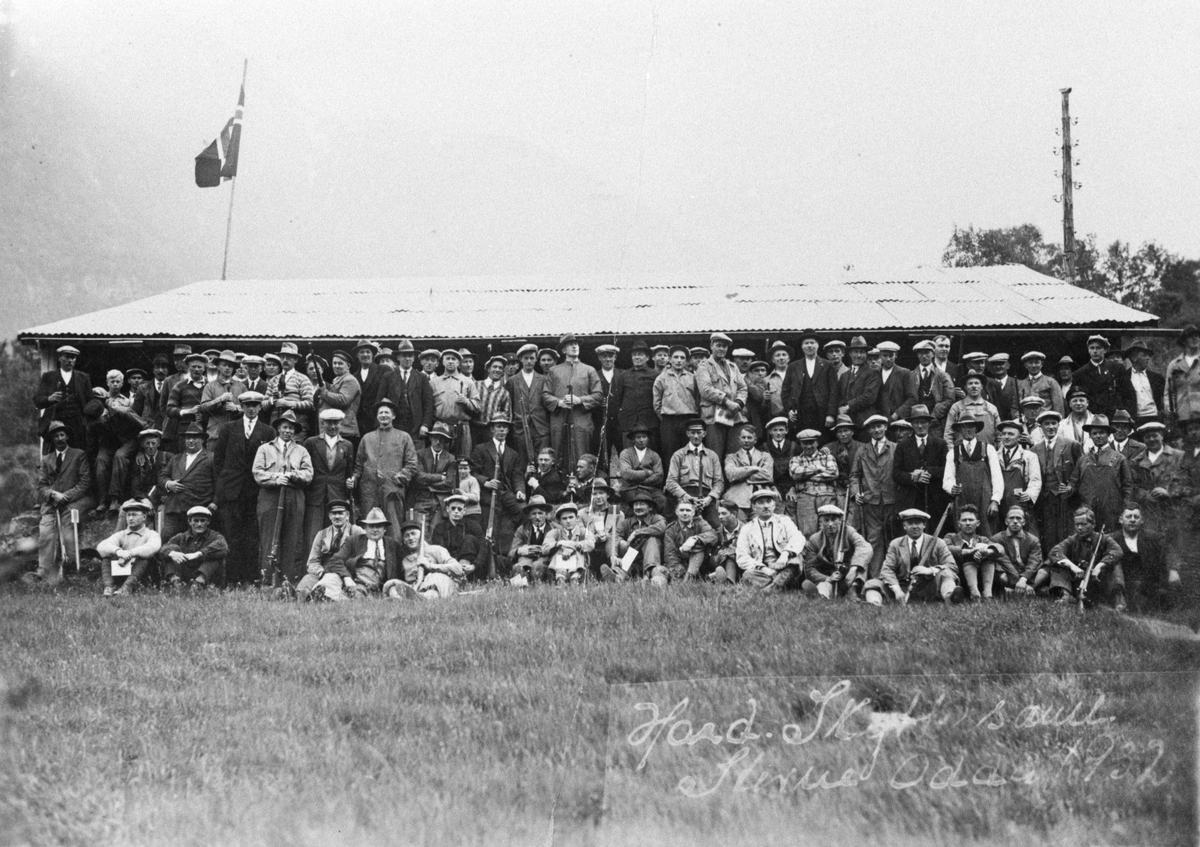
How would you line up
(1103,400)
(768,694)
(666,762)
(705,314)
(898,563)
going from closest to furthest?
(666,762) → (768,694) → (898,563) → (1103,400) → (705,314)

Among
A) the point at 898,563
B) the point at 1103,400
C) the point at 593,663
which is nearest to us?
the point at 593,663

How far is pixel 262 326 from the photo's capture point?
50.4ft

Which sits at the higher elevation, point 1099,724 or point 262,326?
point 262,326

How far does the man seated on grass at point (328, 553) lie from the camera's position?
10117mm

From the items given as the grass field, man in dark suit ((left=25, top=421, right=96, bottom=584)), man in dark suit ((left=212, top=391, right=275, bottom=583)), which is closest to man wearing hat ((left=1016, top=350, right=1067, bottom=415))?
the grass field

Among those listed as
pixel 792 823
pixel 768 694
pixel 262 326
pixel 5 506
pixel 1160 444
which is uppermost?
pixel 262 326

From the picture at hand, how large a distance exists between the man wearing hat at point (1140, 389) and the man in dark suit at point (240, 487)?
32.8 feet

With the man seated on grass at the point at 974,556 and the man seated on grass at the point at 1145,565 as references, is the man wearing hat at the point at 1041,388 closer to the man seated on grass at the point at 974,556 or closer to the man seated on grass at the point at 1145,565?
the man seated on grass at the point at 1145,565

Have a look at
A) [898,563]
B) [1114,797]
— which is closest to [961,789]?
[1114,797]

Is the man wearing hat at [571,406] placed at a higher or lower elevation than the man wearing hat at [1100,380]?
lower

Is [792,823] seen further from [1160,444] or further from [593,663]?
[1160,444]

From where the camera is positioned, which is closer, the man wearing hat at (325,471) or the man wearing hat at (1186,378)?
the man wearing hat at (1186,378)

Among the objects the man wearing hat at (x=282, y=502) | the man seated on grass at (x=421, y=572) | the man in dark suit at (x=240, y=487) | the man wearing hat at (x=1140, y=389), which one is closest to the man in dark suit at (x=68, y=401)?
the man in dark suit at (x=240, y=487)

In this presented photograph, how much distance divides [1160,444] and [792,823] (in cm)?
678
